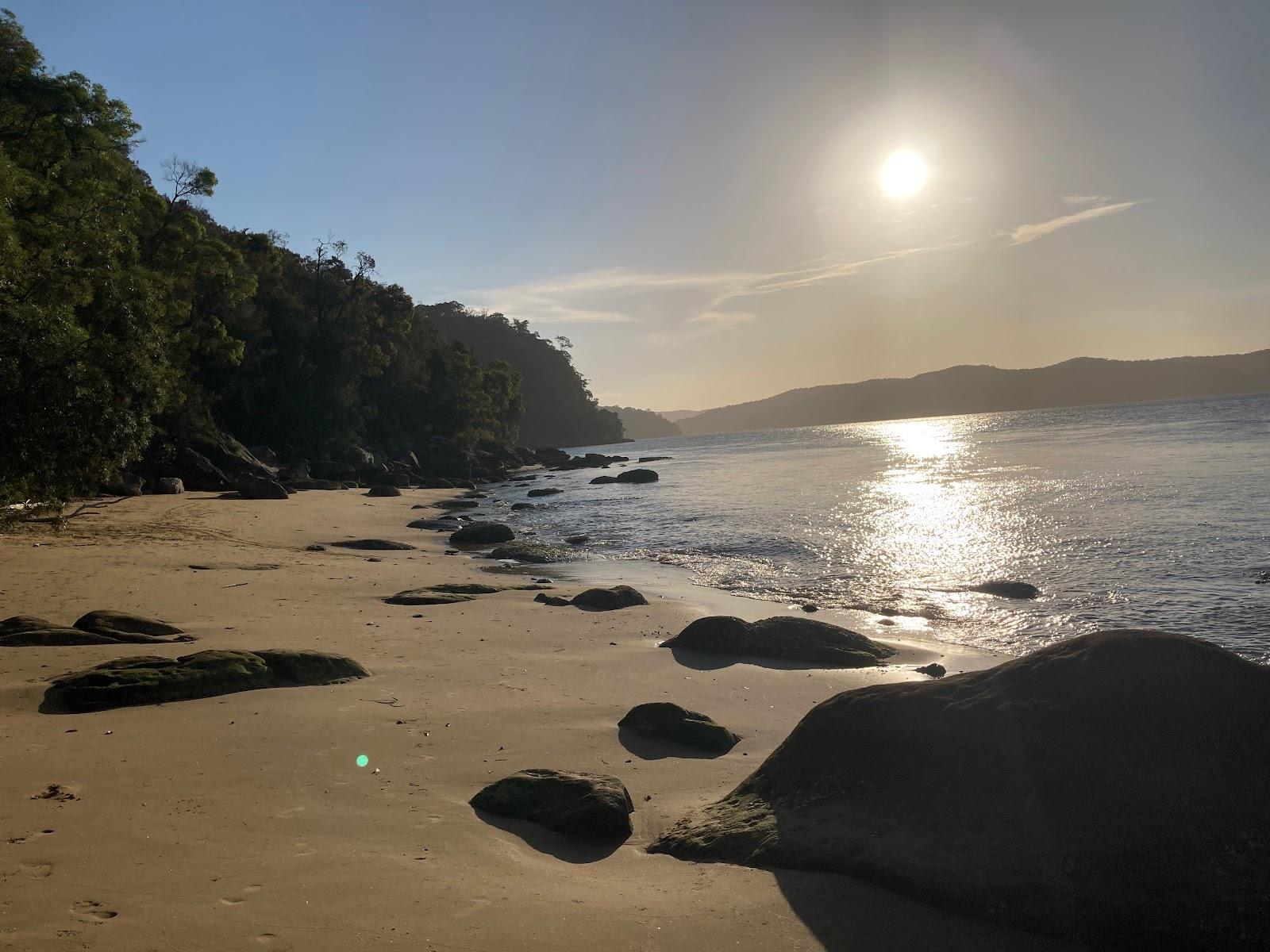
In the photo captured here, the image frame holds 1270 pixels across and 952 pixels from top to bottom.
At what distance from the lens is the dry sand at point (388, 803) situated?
335 cm

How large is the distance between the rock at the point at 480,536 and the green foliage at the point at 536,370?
417 feet

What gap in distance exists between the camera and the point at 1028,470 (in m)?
38.6

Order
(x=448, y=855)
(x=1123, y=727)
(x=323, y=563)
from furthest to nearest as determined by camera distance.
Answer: (x=323, y=563) → (x=448, y=855) → (x=1123, y=727)

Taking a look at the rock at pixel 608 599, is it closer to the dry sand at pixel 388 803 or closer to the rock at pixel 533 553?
the dry sand at pixel 388 803

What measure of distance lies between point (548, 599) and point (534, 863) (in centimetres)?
838

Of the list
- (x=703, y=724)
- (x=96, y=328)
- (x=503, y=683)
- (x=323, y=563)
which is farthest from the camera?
(x=323, y=563)

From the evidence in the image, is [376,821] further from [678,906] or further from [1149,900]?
[1149,900]

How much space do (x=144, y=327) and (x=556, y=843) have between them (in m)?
9.58

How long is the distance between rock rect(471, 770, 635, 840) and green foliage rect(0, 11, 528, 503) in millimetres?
7120

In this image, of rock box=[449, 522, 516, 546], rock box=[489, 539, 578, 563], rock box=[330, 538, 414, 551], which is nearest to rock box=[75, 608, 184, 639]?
rock box=[489, 539, 578, 563]

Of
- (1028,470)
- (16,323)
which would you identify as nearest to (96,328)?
(16,323)

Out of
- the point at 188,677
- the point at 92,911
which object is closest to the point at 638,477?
the point at 188,677

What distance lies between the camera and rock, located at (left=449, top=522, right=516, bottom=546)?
837 inches

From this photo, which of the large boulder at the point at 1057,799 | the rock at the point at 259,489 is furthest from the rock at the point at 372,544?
the large boulder at the point at 1057,799
